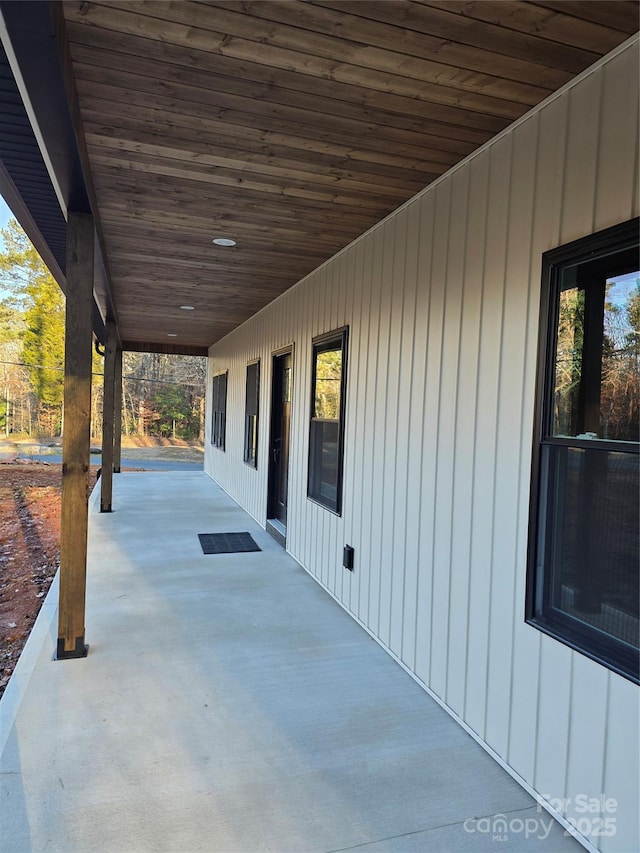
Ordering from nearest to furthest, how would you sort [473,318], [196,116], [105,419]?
1. [196,116]
2. [473,318]
3. [105,419]

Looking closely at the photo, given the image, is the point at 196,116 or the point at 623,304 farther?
the point at 196,116

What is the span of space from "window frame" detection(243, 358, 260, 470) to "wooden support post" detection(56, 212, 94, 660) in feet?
13.1

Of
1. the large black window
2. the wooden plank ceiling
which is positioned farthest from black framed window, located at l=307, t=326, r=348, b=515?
the large black window

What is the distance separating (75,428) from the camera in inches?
116

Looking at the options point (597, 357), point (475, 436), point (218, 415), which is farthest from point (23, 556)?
point (597, 357)

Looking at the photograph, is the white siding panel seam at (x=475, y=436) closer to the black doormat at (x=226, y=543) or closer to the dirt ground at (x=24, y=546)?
the dirt ground at (x=24, y=546)

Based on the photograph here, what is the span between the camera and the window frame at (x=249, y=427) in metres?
6.97

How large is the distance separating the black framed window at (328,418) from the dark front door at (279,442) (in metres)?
1.29

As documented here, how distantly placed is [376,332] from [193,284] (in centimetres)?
278

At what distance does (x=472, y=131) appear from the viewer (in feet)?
7.59

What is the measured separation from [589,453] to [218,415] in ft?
29.6

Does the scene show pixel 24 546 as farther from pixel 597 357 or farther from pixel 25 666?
pixel 597 357

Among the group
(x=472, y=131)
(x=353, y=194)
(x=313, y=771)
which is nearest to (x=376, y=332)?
(x=353, y=194)

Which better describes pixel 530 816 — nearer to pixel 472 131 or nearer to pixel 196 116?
pixel 472 131
